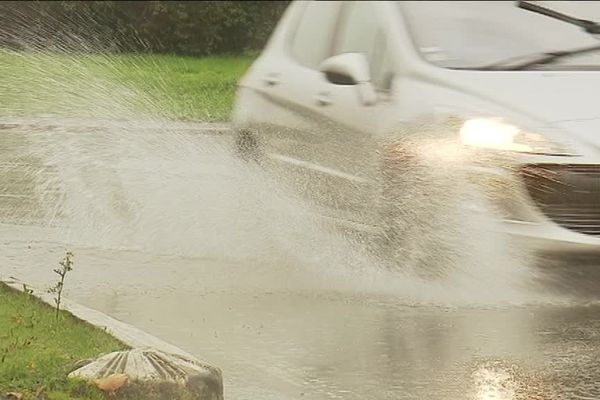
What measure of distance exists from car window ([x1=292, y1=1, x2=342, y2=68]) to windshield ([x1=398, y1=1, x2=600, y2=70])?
66cm

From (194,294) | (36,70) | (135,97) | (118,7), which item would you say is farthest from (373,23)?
(118,7)

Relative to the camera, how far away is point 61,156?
10523mm

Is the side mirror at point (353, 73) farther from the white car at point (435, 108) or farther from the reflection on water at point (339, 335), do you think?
the reflection on water at point (339, 335)

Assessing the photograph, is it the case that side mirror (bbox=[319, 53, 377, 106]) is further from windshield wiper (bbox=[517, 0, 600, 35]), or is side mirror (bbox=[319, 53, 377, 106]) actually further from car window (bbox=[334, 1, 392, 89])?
windshield wiper (bbox=[517, 0, 600, 35])

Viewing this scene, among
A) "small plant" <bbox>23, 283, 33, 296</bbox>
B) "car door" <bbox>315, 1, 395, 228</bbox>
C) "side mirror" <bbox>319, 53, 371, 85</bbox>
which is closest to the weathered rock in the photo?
"small plant" <bbox>23, 283, 33, 296</bbox>

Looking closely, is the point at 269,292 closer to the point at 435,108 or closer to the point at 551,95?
the point at 435,108

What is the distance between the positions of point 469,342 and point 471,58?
1761 millimetres

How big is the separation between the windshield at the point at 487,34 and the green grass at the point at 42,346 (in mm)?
2416

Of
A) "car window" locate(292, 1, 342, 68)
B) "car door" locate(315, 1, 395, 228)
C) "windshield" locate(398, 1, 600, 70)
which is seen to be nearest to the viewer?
"car door" locate(315, 1, 395, 228)

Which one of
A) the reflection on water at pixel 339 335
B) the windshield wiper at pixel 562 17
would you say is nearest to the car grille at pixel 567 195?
the reflection on water at pixel 339 335

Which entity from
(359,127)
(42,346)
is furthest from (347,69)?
(42,346)

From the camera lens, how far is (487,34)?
7.37 m

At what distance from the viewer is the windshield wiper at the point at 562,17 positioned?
7500mm

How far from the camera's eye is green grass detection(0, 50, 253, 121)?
36.1 feet
